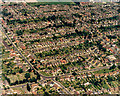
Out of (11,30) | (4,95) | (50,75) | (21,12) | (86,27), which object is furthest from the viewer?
(21,12)

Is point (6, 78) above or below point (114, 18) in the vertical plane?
below

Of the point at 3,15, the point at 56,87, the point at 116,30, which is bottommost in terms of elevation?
the point at 56,87

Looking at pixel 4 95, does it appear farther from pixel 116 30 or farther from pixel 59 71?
pixel 116 30

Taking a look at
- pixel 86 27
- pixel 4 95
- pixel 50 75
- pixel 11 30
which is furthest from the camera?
pixel 86 27

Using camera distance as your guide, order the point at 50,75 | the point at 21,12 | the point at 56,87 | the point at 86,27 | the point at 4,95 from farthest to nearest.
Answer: the point at 21,12 → the point at 86,27 → the point at 50,75 → the point at 56,87 → the point at 4,95

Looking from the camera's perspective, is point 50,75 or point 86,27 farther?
point 86,27

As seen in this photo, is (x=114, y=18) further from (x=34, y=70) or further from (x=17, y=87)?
(x=17, y=87)

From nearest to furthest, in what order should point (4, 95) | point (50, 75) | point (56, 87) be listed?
1. point (4, 95)
2. point (56, 87)
3. point (50, 75)

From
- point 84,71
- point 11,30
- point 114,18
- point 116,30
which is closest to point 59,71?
point 84,71

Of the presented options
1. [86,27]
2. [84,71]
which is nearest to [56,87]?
[84,71]
